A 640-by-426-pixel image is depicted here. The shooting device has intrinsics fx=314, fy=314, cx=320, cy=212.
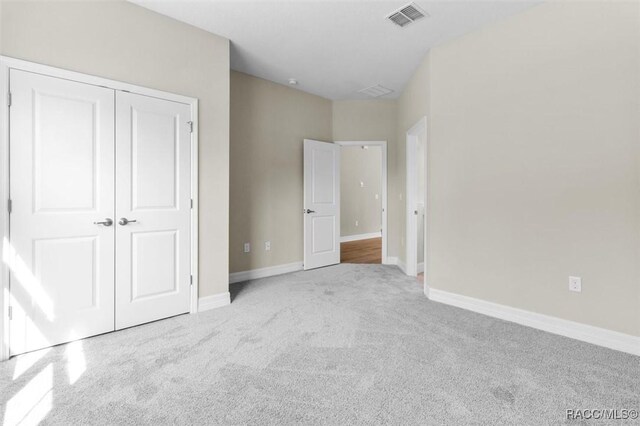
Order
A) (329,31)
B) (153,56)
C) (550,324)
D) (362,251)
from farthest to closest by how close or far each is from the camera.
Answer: (362,251)
(329,31)
(153,56)
(550,324)

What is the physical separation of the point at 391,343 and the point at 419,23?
2830mm

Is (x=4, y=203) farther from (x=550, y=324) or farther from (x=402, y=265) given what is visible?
(x=402, y=265)

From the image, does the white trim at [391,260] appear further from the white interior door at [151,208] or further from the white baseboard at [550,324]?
the white interior door at [151,208]

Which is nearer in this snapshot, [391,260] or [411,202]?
[411,202]

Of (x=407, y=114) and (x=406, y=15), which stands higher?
(x=406, y=15)

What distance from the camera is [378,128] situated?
5.23m

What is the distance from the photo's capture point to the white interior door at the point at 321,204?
15.8ft

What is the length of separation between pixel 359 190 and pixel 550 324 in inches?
236

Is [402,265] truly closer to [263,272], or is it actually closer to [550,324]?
[263,272]

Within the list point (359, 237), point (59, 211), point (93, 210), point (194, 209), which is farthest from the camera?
point (359, 237)

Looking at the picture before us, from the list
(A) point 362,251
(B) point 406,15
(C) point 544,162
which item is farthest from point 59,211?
(A) point 362,251

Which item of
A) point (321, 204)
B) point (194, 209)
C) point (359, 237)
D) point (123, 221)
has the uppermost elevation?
point (321, 204)

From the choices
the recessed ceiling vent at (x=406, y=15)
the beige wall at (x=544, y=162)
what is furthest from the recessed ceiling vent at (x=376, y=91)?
the recessed ceiling vent at (x=406, y=15)

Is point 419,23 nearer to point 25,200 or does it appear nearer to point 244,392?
point 244,392
